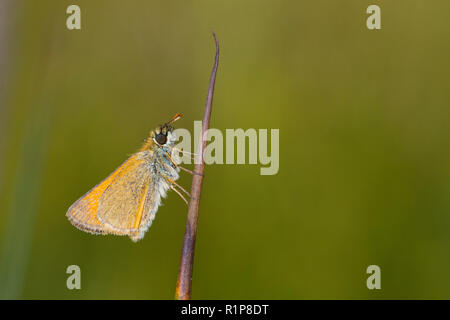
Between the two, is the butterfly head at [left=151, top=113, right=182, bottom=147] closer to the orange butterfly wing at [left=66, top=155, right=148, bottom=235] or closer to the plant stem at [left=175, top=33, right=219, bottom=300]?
the orange butterfly wing at [left=66, top=155, right=148, bottom=235]

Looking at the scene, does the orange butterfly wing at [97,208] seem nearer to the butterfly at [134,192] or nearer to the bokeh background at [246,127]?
the butterfly at [134,192]

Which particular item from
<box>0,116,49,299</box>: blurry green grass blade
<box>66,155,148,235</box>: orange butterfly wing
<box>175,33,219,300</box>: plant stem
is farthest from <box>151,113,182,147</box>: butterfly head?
<box>175,33,219,300</box>: plant stem

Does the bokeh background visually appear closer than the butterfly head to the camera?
No

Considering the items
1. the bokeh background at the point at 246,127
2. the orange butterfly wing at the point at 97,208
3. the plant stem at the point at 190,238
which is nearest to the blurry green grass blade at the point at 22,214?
the bokeh background at the point at 246,127

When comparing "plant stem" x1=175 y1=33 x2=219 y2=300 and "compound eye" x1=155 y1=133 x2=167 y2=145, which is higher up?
"compound eye" x1=155 y1=133 x2=167 y2=145

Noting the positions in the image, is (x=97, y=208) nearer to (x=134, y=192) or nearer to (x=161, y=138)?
(x=134, y=192)

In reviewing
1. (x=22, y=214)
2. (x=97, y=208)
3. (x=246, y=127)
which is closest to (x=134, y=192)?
(x=97, y=208)

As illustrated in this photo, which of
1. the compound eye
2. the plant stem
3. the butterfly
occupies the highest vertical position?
the compound eye
